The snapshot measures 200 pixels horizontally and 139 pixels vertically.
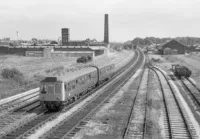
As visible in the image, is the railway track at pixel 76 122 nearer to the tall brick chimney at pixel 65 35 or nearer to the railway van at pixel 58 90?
the railway van at pixel 58 90

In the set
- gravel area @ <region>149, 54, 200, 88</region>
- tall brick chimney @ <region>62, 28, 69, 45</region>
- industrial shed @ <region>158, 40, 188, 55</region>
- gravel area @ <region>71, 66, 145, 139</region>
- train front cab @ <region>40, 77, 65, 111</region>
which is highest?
tall brick chimney @ <region>62, 28, 69, 45</region>

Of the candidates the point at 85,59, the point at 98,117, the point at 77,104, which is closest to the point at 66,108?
the point at 77,104

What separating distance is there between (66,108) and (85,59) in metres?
47.7

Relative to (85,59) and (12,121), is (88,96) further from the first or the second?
(85,59)

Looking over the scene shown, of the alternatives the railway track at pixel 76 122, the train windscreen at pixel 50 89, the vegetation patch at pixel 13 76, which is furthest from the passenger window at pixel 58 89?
the vegetation patch at pixel 13 76

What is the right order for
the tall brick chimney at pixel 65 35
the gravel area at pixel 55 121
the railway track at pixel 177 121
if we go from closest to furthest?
the gravel area at pixel 55 121, the railway track at pixel 177 121, the tall brick chimney at pixel 65 35

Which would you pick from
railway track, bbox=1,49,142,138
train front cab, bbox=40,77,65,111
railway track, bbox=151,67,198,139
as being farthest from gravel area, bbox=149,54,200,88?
railway track, bbox=1,49,142,138

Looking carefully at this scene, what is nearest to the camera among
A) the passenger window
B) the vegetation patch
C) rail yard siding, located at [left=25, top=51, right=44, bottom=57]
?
the passenger window

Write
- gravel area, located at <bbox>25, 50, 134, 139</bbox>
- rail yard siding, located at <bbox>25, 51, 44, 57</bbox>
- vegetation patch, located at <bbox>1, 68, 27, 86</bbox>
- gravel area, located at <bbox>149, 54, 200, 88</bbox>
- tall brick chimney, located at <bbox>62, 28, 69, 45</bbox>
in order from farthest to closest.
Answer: tall brick chimney, located at <bbox>62, 28, 69, 45</bbox>
rail yard siding, located at <bbox>25, 51, 44, 57</bbox>
gravel area, located at <bbox>149, 54, 200, 88</bbox>
vegetation patch, located at <bbox>1, 68, 27, 86</bbox>
gravel area, located at <bbox>25, 50, 134, 139</bbox>

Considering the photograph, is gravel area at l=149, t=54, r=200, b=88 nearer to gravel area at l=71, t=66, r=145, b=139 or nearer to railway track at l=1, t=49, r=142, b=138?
gravel area at l=71, t=66, r=145, b=139

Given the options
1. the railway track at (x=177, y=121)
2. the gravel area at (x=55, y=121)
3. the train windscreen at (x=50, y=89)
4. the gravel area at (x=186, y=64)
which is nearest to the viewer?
the gravel area at (x=55, y=121)

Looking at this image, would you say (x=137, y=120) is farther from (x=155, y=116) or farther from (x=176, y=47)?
(x=176, y=47)

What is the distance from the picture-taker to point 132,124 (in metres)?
17.9

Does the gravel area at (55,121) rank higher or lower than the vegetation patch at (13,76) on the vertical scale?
lower
